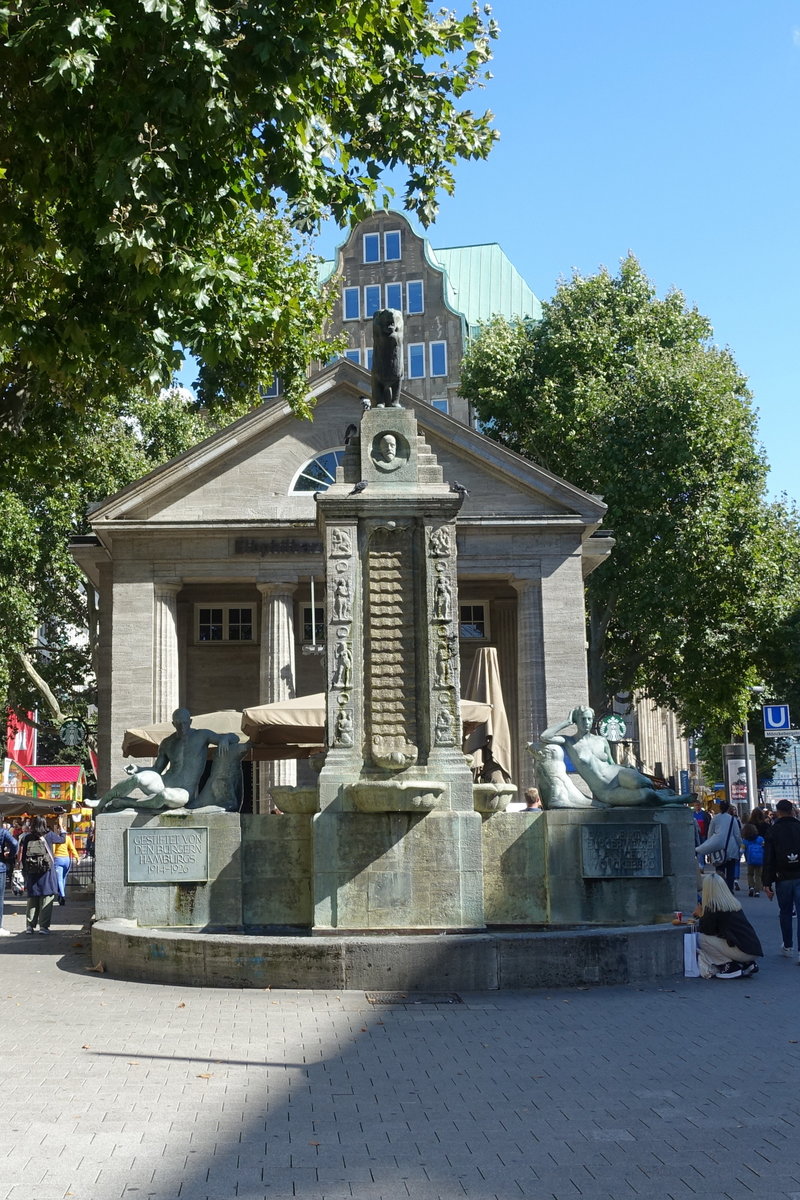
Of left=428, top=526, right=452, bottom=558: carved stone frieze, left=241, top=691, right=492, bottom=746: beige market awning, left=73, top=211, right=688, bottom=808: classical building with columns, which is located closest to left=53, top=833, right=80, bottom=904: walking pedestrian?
left=73, top=211, right=688, bottom=808: classical building with columns

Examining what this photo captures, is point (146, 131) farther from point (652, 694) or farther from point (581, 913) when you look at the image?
point (652, 694)

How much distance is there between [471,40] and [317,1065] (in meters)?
12.3

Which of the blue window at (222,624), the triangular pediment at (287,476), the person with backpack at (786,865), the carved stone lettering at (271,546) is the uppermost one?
the triangular pediment at (287,476)

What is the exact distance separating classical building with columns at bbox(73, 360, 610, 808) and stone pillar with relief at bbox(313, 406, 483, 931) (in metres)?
17.4

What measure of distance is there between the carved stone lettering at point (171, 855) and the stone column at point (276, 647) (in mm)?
17078

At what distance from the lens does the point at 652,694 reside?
42875 mm

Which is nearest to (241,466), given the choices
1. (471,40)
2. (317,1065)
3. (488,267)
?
(471,40)

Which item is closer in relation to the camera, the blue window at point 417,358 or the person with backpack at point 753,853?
the person with backpack at point 753,853

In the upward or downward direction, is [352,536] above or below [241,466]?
below

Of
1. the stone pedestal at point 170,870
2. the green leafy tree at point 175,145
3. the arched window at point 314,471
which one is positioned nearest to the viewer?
the green leafy tree at point 175,145

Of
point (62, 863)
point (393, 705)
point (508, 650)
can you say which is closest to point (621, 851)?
point (393, 705)

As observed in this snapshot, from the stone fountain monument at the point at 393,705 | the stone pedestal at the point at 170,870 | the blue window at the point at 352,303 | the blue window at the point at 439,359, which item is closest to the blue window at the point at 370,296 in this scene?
the blue window at the point at 352,303

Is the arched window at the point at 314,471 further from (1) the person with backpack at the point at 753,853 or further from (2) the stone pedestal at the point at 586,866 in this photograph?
(2) the stone pedestal at the point at 586,866

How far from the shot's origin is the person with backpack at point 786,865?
1359 centimetres
